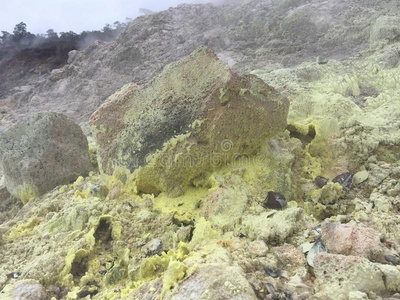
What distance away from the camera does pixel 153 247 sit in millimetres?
2229

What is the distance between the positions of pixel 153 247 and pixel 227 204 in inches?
19.5

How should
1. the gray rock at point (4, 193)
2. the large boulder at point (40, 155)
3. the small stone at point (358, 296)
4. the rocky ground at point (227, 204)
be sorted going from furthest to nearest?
the gray rock at point (4, 193), the large boulder at point (40, 155), the rocky ground at point (227, 204), the small stone at point (358, 296)

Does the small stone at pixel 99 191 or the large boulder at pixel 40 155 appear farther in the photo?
the large boulder at pixel 40 155

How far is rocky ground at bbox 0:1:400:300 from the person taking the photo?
168cm

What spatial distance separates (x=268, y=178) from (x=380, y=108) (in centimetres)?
136

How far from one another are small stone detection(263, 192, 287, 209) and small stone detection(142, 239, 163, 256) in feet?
2.24

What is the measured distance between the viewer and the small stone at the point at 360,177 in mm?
2719

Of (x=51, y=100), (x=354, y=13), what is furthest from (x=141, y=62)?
(x=354, y=13)

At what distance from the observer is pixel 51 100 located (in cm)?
802

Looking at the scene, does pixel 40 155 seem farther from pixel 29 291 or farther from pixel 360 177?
pixel 360 177

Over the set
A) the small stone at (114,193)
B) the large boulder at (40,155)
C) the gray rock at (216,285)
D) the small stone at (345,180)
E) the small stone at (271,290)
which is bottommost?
the small stone at (345,180)

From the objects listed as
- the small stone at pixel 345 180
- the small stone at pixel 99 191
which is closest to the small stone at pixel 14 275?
the small stone at pixel 99 191

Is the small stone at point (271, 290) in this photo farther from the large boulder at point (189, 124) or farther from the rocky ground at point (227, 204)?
the large boulder at point (189, 124)

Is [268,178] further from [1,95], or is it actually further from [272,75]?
[1,95]
